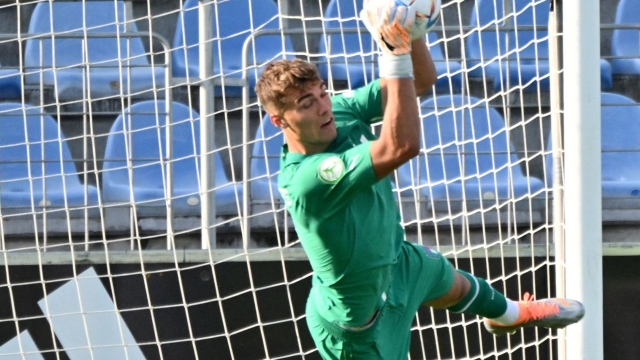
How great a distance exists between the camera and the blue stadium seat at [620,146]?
5285mm

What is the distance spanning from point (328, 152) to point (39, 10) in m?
3.67

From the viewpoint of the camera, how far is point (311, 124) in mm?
2605

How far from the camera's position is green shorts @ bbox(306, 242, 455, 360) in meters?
2.92

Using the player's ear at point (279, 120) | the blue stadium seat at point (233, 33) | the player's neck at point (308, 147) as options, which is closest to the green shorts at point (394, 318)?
the player's neck at point (308, 147)

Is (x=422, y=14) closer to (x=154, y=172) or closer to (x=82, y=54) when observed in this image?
(x=154, y=172)

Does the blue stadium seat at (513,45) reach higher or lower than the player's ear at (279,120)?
lower

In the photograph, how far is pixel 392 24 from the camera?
7.75 ft

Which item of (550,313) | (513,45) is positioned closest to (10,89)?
(513,45)

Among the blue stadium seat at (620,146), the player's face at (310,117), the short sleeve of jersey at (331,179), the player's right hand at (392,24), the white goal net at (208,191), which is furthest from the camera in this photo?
the blue stadium seat at (620,146)

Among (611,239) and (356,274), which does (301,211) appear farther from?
(611,239)

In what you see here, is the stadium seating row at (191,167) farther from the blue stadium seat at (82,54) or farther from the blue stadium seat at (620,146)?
the blue stadium seat at (82,54)

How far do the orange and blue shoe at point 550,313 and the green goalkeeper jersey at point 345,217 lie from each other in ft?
1.86

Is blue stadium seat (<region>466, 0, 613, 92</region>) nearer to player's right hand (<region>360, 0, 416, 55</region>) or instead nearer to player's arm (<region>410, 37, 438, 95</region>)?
player's arm (<region>410, 37, 438, 95</region>)

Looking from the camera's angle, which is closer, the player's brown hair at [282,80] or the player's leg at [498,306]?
the player's brown hair at [282,80]
